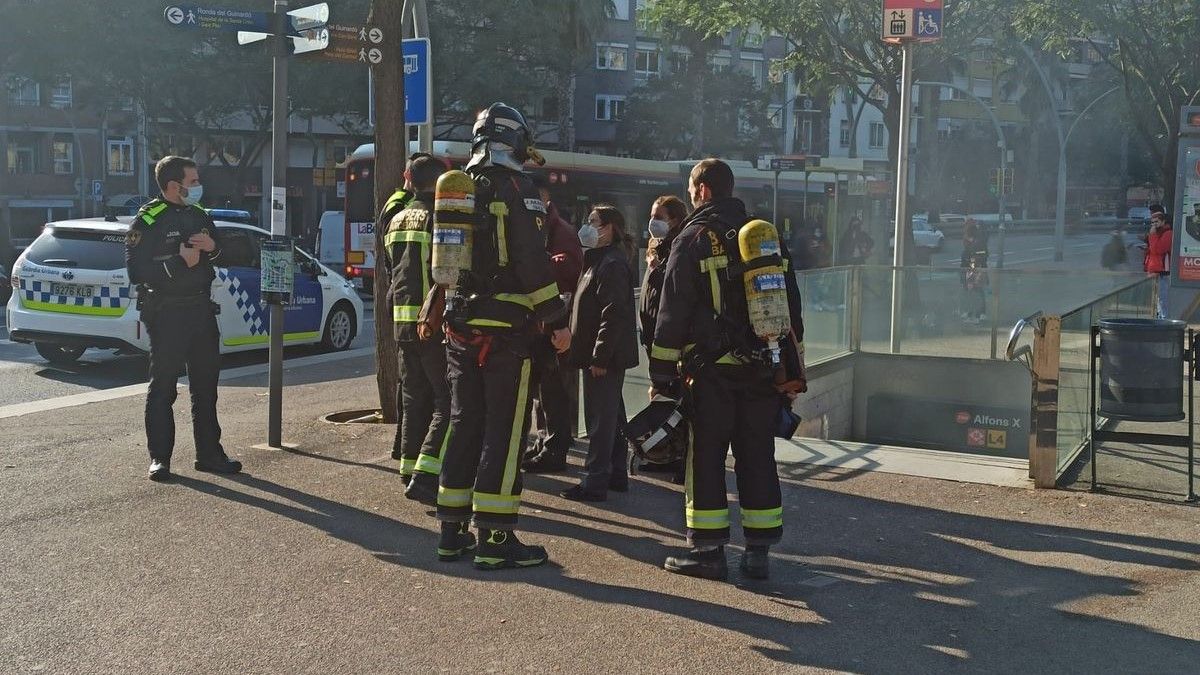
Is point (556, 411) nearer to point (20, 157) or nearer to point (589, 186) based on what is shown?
point (589, 186)

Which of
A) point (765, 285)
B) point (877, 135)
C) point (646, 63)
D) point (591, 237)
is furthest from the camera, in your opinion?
point (877, 135)

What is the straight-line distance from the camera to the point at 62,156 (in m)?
56.2

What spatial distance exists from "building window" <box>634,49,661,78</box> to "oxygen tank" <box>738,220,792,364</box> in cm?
5875

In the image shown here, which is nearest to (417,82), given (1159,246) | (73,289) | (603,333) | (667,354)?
(603,333)

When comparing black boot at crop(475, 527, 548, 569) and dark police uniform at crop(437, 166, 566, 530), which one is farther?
black boot at crop(475, 527, 548, 569)

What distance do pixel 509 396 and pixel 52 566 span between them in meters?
2.17

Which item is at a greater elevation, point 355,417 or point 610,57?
point 610,57

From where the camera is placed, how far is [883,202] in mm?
42219

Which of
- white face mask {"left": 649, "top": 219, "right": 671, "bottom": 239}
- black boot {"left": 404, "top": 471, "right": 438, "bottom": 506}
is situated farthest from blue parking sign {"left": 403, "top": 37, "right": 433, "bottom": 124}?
black boot {"left": 404, "top": 471, "right": 438, "bottom": 506}

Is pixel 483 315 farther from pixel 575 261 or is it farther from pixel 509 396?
pixel 575 261

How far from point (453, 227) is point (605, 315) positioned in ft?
5.58

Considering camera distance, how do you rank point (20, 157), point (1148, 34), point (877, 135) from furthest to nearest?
point (877, 135) < point (20, 157) < point (1148, 34)

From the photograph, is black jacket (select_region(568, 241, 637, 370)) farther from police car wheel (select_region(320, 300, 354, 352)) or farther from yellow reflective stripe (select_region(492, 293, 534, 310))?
police car wheel (select_region(320, 300, 354, 352))

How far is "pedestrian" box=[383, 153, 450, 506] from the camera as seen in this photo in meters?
6.95
